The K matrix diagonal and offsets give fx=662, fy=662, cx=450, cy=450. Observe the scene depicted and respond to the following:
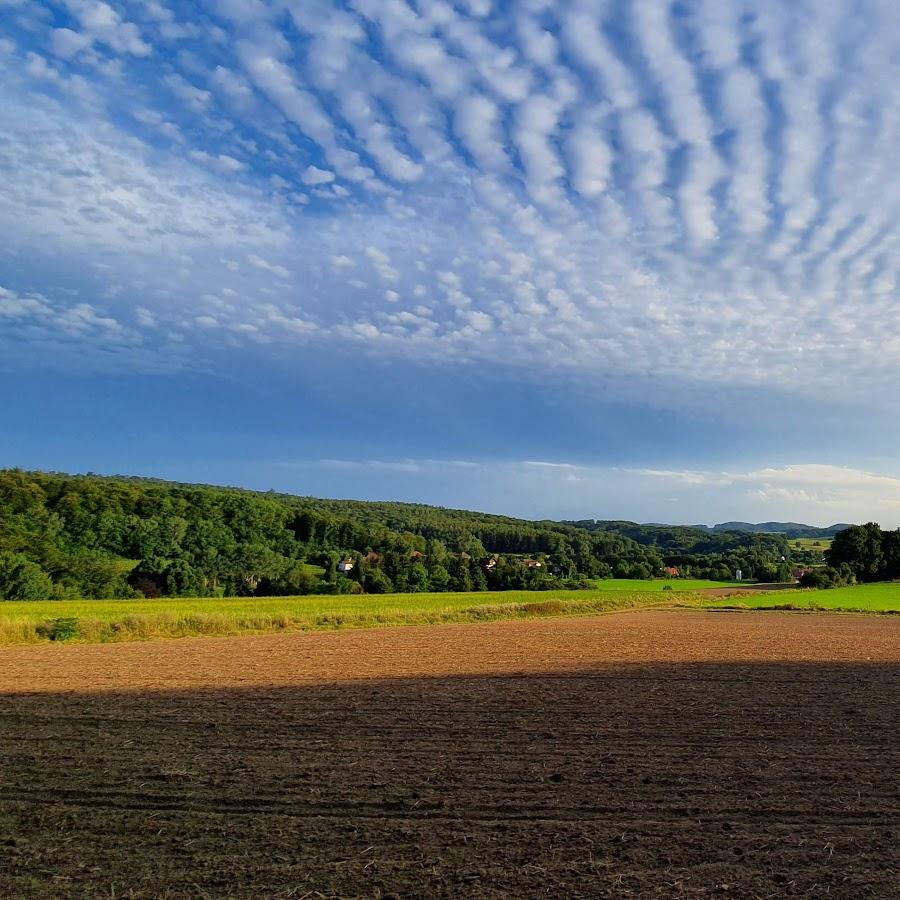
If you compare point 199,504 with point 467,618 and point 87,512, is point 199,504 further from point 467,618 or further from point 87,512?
point 467,618

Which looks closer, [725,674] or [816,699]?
[816,699]

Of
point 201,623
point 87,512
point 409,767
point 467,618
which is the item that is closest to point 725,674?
point 409,767

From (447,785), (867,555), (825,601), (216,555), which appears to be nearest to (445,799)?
(447,785)

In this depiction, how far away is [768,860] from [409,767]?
434 cm

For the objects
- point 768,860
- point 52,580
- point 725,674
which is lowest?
point 52,580

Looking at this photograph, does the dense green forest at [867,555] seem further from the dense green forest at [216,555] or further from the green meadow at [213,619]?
the green meadow at [213,619]

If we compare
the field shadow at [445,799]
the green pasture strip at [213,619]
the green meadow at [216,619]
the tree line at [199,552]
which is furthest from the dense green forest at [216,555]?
the field shadow at [445,799]

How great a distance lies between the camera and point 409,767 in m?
8.60

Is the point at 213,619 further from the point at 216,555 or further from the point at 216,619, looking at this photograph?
the point at 216,555

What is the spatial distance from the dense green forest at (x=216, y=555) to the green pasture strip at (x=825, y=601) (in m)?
27.9

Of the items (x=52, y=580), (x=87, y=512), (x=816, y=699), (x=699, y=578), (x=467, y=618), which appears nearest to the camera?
(x=816, y=699)

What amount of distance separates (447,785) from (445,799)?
52 cm

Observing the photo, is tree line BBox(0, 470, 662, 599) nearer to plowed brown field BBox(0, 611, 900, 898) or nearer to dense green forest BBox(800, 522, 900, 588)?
dense green forest BBox(800, 522, 900, 588)

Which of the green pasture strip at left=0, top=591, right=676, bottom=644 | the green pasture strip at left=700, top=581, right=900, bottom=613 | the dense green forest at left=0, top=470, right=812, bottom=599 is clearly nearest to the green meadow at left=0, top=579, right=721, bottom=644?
the green pasture strip at left=0, top=591, right=676, bottom=644
